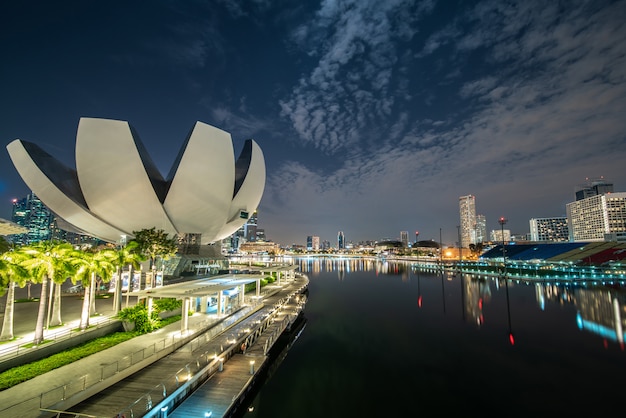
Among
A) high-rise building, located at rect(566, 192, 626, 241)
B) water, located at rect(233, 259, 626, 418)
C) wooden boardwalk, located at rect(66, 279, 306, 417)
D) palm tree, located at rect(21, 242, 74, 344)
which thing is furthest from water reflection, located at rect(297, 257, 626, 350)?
high-rise building, located at rect(566, 192, 626, 241)

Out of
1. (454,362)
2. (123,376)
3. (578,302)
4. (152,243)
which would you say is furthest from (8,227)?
(578,302)

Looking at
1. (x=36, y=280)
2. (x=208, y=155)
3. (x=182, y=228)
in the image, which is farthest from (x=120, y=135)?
(x=36, y=280)

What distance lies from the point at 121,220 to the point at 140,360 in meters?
22.7

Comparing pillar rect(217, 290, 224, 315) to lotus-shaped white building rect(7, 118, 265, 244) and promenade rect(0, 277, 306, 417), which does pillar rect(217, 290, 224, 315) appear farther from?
lotus-shaped white building rect(7, 118, 265, 244)

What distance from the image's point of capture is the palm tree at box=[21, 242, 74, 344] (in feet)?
40.9

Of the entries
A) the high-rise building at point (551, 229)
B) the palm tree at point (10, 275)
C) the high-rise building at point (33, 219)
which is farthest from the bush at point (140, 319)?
the high-rise building at point (551, 229)

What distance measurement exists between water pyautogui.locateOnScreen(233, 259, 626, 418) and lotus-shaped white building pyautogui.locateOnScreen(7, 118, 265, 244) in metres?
16.5

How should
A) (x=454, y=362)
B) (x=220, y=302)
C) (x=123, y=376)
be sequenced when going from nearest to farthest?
(x=123, y=376) → (x=454, y=362) → (x=220, y=302)

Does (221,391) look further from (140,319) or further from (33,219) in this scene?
(33,219)

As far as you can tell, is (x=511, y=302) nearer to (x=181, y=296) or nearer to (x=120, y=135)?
(x=181, y=296)

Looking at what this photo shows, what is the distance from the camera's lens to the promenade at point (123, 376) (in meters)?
8.31

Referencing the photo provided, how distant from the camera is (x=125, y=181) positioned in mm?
26719

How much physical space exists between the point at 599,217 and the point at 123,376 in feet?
535

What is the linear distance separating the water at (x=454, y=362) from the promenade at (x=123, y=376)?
3369mm
